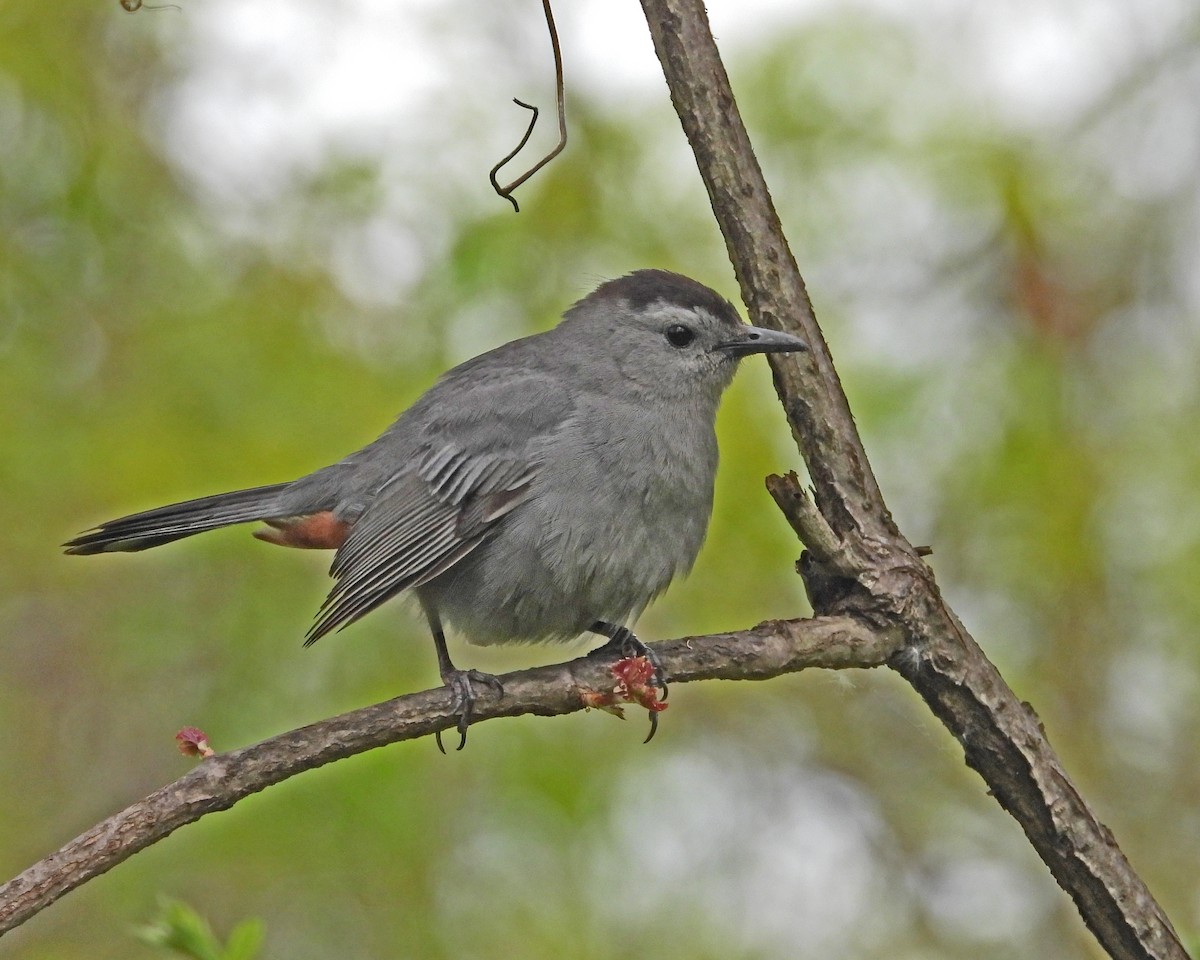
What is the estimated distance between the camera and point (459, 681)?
3.64 meters

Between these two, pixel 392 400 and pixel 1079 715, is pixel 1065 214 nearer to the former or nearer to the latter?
pixel 1079 715

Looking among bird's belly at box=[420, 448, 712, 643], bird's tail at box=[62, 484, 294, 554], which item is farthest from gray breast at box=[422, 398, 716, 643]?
bird's tail at box=[62, 484, 294, 554]

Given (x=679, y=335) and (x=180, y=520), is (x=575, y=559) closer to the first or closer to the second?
(x=679, y=335)

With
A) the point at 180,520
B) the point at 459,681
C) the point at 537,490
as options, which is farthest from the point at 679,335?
the point at 180,520

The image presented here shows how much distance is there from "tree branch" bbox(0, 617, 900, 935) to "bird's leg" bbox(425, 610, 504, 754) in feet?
0.12

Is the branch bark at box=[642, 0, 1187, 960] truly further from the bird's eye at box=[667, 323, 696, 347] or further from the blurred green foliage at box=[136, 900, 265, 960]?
the blurred green foliage at box=[136, 900, 265, 960]

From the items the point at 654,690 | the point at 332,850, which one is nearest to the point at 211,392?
the point at 332,850

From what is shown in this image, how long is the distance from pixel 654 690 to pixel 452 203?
2.23 metres

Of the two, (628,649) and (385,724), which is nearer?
(385,724)

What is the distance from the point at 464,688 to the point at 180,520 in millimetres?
1290

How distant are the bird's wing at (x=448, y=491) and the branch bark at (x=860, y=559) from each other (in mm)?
1008

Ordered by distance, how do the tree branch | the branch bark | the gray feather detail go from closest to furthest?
the tree branch → the branch bark → the gray feather detail

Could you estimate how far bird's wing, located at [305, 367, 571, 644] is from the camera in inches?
163

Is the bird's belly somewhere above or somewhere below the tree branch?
above
